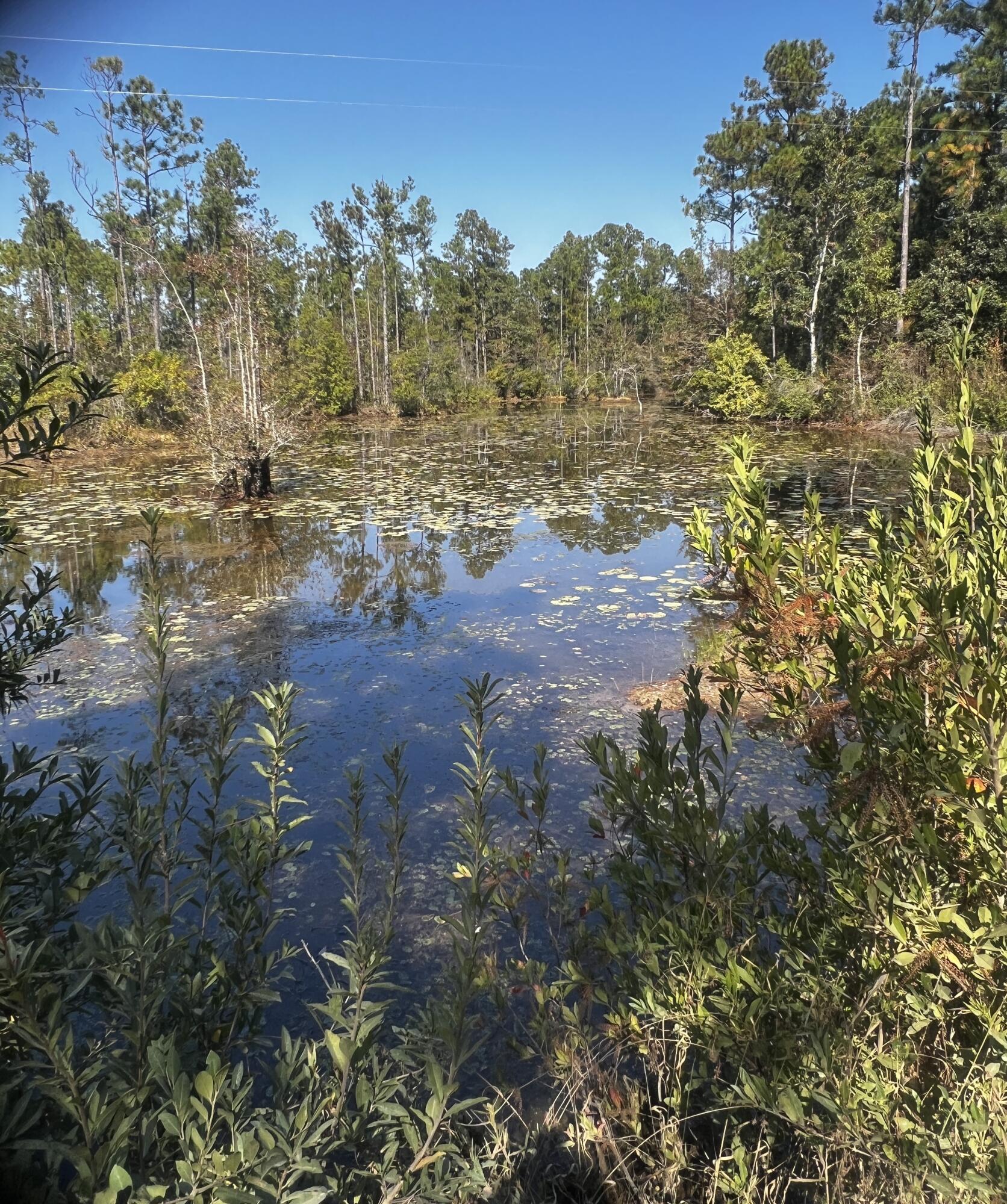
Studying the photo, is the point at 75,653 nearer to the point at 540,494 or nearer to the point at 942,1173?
the point at 942,1173

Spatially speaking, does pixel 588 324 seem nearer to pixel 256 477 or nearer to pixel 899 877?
pixel 256 477

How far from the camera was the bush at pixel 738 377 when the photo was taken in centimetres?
2616

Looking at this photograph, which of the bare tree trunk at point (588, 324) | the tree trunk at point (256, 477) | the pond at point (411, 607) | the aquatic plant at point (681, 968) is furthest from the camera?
the bare tree trunk at point (588, 324)

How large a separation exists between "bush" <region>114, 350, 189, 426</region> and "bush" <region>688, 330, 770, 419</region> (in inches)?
695

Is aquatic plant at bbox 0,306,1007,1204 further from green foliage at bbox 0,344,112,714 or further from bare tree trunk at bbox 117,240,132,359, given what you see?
bare tree trunk at bbox 117,240,132,359

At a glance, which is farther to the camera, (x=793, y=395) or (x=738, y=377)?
(x=738, y=377)

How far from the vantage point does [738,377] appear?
86.1 feet

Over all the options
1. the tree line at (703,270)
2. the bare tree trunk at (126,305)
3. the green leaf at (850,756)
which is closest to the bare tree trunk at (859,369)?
the tree line at (703,270)

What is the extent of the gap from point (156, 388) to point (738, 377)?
1907 centimetres

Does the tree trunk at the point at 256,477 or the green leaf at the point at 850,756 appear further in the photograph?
the tree trunk at the point at 256,477

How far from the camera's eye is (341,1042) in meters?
1.24

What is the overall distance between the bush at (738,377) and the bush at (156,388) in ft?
57.9

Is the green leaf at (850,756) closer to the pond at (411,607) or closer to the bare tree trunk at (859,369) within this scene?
the pond at (411,607)

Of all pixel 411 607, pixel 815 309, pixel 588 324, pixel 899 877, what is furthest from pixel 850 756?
pixel 588 324
